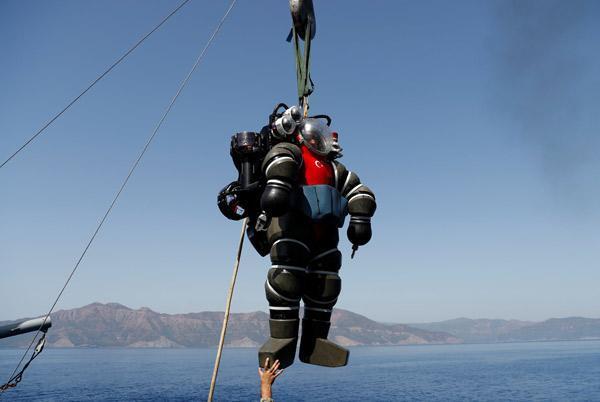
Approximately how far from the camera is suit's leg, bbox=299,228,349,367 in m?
4.96

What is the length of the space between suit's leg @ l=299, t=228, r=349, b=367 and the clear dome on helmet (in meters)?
0.97

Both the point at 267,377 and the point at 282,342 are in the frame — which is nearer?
the point at 267,377

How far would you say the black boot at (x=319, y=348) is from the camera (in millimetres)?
4820

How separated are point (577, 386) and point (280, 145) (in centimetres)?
10487

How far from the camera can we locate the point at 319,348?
4.90 metres

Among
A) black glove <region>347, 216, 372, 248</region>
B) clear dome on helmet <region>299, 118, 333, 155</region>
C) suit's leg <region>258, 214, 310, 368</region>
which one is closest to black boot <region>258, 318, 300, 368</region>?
suit's leg <region>258, 214, 310, 368</region>

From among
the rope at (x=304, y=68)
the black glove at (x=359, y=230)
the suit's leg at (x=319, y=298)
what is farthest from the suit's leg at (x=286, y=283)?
the rope at (x=304, y=68)

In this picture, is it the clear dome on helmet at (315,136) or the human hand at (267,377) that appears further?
the clear dome on helmet at (315,136)

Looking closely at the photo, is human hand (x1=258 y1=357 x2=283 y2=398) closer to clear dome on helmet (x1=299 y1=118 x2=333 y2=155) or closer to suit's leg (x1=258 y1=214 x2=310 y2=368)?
suit's leg (x1=258 y1=214 x2=310 y2=368)

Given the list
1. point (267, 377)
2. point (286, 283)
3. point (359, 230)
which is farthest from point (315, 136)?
point (267, 377)

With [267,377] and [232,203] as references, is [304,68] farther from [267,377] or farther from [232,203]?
[267,377]

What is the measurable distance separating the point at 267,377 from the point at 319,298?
1263mm

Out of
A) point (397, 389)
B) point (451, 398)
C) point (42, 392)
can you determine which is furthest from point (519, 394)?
point (42, 392)

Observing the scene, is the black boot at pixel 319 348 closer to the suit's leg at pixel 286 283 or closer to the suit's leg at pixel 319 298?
the suit's leg at pixel 319 298
